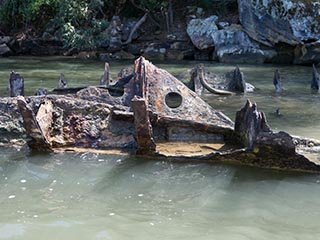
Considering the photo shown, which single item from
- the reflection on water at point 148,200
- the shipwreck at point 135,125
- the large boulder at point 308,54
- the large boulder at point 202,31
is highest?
the large boulder at point 202,31

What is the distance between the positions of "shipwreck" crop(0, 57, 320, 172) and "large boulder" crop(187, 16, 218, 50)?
609 inches

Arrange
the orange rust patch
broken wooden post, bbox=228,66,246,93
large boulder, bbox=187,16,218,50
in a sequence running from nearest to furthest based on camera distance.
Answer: the orange rust patch → broken wooden post, bbox=228,66,246,93 → large boulder, bbox=187,16,218,50

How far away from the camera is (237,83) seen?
39.3 feet

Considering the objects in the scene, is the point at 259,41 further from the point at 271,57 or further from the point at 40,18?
the point at 40,18

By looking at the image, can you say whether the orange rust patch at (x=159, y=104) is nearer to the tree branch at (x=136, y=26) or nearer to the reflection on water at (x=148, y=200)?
the reflection on water at (x=148, y=200)

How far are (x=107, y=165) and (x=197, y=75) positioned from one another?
6.39 meters

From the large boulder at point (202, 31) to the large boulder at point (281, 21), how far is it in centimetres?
161

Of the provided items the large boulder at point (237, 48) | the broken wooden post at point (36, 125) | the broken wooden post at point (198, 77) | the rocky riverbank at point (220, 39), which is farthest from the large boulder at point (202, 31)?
the broken wooden post at point (36, 125)

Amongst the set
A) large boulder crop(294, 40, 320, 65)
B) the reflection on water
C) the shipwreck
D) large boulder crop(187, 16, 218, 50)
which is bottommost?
→ the reflection on water

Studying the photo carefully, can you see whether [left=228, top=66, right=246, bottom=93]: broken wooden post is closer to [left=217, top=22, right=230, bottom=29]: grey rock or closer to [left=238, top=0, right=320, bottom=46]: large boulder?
[left=238, top=0, right=320, bottom=46]: large boulder

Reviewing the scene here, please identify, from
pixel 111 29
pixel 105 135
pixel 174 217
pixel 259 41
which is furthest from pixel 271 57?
pixel 174 217

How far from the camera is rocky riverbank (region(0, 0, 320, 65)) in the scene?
64.0ft

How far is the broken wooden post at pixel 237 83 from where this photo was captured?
11911 millimetres

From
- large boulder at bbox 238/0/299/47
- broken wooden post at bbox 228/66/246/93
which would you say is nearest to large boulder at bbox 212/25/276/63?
large boulder at bbox 238/0/299/47
